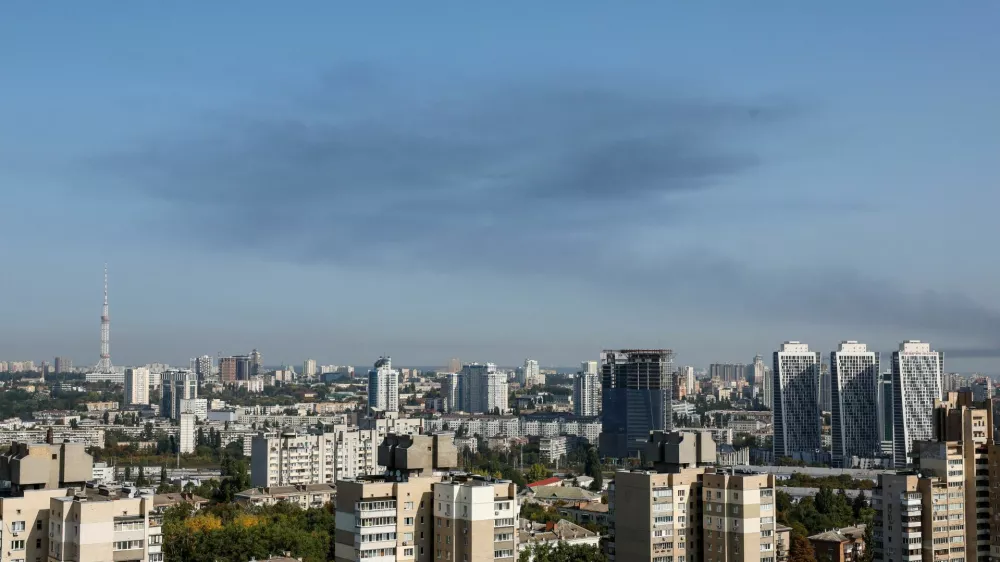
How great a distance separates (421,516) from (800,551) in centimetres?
950

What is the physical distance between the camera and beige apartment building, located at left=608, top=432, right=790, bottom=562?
1060 centimetres

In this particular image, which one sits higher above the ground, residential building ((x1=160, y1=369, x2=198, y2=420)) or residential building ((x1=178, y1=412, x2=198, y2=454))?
residential building ((x1=160, y1=369, x2=198, y2=420))

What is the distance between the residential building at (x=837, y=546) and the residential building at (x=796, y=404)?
2358cm

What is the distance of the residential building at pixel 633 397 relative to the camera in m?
43.2

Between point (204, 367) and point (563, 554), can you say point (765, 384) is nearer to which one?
point (204, 367)

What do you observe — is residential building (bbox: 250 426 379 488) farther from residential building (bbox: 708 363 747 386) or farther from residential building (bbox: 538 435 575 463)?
residential building (bbox: 708 363 747 386)

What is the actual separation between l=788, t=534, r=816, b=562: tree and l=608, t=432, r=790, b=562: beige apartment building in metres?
6.39

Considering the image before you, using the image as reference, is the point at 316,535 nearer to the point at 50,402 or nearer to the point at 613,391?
the point at 613,391

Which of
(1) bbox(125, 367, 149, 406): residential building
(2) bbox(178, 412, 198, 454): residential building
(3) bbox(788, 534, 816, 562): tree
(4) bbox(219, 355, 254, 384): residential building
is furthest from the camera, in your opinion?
(4) bbox(219, 355, 254, 384): residential building

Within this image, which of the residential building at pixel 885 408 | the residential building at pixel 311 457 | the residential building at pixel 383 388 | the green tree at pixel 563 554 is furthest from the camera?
the residential building at pixel 383 388

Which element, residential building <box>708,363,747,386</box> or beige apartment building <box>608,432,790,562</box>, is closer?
beige apartment building <box>608,432,790,562</box>

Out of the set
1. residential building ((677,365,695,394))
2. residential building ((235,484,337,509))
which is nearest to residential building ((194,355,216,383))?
residential building ((677,365,695,394))

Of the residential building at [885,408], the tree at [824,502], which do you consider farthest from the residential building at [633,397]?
the tree at [824,502]

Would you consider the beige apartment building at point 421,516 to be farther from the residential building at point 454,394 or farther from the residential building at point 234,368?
the residential building at point 234,368
